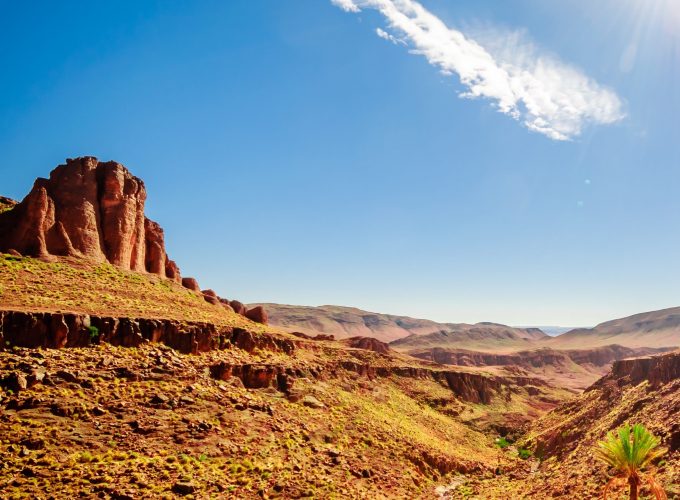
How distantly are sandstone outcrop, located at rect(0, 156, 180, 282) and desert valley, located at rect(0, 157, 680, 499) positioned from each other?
0.47ft

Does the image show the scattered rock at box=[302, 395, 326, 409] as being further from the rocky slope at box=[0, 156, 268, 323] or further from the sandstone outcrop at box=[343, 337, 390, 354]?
the sandstone outcrop at box=[343, 337, 390, 354]

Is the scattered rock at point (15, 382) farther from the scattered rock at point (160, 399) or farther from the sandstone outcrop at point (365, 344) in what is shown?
the sandstone outcrop at point (365, 344)

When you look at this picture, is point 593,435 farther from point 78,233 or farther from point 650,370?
point 78,233

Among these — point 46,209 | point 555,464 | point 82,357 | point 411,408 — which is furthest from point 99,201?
point 555,464

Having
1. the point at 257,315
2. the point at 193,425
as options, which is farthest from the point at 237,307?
the point at 193,425

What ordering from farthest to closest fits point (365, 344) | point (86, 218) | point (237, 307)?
point (365, 344), point (237, 307), point (86, 218)

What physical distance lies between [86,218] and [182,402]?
22.8 meters

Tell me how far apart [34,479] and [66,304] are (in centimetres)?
1418

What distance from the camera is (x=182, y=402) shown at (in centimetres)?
2719

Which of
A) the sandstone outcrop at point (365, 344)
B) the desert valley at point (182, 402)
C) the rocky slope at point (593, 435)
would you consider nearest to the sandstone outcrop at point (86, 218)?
the desert valley at point (182, 402)

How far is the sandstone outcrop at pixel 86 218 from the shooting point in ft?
123

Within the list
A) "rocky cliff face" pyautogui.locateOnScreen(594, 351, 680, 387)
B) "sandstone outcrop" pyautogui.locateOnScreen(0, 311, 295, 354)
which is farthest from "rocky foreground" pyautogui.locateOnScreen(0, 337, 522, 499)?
"rocky cliff face" pyautogui.locateOnScreen(594, 351, 680, 387)

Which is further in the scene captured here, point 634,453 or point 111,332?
point 111,332

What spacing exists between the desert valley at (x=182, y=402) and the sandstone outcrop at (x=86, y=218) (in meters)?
0.14
